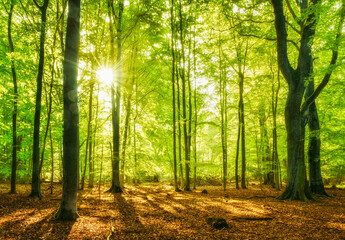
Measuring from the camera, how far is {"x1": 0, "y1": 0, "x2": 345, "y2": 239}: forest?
15.6 ft

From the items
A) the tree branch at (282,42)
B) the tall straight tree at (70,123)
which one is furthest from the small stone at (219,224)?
the tree branch at (282,42)

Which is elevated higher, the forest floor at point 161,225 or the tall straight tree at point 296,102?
the tall straight tree at point 296,102

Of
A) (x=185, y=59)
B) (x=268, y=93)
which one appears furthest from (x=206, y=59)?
(x=268, y=93)

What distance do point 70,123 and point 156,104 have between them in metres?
10.9

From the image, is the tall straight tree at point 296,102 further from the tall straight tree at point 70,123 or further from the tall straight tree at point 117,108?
the tall straight tree at point 70,123

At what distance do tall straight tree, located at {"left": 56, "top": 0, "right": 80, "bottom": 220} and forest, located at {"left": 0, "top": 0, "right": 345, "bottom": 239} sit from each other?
25 mm

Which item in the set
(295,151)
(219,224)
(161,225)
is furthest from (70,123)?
(295,151)

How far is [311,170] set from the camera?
34.4ft

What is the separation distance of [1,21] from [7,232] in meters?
12.4

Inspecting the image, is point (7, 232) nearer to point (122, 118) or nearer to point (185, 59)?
point (122, 118)

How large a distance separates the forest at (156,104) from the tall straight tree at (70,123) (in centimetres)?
2

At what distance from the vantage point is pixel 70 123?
4.78 m

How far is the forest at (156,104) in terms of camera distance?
474cm

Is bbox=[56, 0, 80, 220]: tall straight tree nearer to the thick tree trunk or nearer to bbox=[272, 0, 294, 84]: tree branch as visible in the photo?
bbox=[272, 0, 294, 84]: tree branch
